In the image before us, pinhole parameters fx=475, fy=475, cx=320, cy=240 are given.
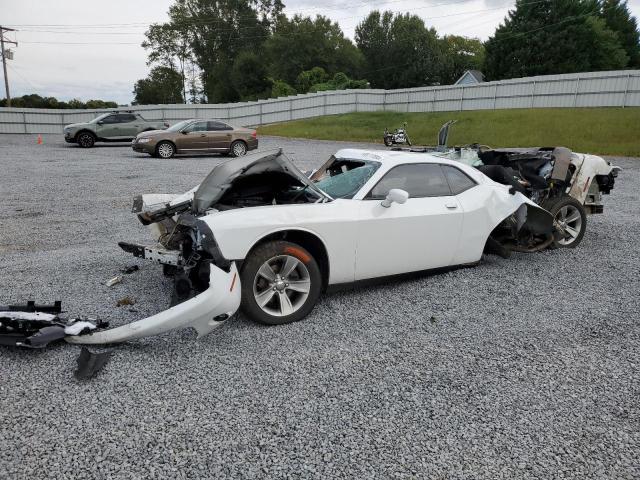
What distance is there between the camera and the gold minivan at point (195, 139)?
16.9 metres

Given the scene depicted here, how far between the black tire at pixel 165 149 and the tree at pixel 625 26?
58.1 meters

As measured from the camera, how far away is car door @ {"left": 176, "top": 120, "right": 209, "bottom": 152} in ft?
56.5

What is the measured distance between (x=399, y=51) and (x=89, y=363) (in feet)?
212

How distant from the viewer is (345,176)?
5070 millimetres

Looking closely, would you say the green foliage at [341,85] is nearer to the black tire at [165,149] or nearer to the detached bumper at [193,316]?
the black tire at [165,149]

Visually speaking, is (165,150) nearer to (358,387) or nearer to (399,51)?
(358,387)

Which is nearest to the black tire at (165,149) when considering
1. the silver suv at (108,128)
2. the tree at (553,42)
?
the silver suv at (108,128)

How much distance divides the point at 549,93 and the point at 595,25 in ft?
93.3

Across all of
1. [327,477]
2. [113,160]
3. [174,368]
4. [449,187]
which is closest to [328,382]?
[327,477]

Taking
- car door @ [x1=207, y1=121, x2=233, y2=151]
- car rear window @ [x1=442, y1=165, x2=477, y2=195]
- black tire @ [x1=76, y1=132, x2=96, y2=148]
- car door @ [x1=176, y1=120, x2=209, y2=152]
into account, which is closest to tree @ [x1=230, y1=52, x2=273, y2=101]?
black tire @ [x1=76, y1=132, x2=96, y2=148]

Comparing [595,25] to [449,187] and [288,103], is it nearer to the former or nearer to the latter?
[288,103]

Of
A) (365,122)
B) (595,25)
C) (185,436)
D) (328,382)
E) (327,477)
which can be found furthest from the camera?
(595,25)

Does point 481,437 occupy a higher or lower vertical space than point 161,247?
lower

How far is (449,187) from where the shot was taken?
5.14 m
